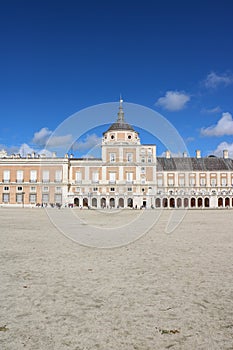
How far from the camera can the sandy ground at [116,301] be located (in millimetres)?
3371

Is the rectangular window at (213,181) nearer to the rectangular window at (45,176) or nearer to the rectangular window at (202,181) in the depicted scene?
the rectangular window at (202,181)

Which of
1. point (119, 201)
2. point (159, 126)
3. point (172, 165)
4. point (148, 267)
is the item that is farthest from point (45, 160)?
point (148, 267)

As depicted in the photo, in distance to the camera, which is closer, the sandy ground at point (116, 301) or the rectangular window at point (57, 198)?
the sandy ground at point (116, 301)

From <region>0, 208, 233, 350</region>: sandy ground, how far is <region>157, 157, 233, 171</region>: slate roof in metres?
54.4

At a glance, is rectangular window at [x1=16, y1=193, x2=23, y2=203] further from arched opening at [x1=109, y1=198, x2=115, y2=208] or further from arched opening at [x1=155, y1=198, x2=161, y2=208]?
arched opening at [x1=155, y1=198, x2=161, y2=208]

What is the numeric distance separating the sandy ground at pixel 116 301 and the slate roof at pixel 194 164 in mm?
54404

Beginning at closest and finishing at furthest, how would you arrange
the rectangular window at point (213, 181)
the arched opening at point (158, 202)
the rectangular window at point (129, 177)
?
the rectangular window at point (129, 177)
the arched opening at point (158, 202)
the rectangular window at point (213, 181)

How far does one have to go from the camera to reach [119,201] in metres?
53.8

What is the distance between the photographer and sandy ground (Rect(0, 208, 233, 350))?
11.1 ft

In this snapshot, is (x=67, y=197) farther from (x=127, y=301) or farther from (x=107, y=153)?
(x=127, y=301)

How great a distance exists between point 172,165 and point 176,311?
59.2 m

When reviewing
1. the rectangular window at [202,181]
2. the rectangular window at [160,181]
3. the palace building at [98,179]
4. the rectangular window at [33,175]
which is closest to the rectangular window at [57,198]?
the palace building at [98,179]

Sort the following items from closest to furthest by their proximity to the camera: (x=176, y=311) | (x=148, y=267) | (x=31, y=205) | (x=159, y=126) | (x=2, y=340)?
(x=2, y=340) < (x=176, y=311) < (x=148, y=267) < (x=159, y=126) < (x=31, y=205)

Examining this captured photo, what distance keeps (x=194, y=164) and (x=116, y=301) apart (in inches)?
2360
